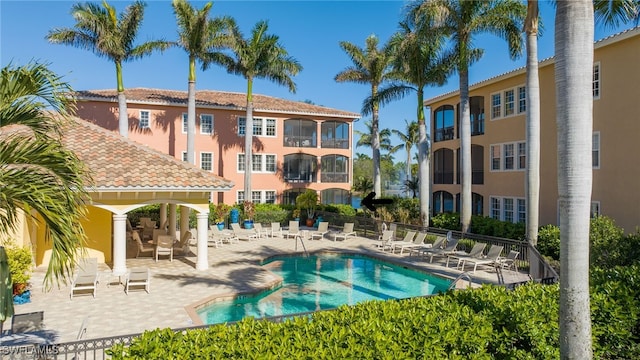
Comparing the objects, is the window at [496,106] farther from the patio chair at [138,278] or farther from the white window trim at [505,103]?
the patio chair at [138,278]

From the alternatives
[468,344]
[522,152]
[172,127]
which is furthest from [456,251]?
[172,127]

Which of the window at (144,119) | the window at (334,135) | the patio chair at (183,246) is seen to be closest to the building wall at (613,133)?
the patio chair at (183,246)

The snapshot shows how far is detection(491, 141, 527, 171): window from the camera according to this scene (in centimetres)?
2447

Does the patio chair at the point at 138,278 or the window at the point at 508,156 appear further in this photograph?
the window at the point at 508,156

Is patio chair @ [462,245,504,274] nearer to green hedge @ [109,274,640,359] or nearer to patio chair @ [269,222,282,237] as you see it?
green hedge @ [109,274,640,359]

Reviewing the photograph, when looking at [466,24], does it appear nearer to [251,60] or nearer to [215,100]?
[251,60]

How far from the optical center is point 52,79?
5.64 m

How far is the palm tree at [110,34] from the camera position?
27656mm

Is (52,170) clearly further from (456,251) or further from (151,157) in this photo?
(456,251)

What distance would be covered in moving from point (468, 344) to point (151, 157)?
15518 millimetres

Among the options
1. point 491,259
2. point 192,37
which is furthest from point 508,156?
point 192,37

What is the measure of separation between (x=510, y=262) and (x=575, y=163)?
11727 mm

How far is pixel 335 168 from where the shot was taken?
132 ft

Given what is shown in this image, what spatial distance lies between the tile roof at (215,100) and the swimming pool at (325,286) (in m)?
19.5
